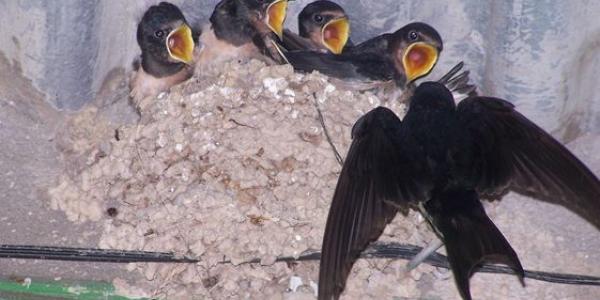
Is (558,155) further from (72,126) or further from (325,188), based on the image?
(72,126)

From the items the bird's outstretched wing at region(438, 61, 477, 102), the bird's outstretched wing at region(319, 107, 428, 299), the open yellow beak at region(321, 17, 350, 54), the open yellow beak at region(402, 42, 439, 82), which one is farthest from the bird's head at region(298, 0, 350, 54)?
the bird's outstretched wing at region(319, 107, 428, 299)

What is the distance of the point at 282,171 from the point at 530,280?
789mm

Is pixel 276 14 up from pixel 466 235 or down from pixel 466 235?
up

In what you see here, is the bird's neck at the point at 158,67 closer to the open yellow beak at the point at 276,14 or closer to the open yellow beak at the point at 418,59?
the open yellow beak at the point at 276,14

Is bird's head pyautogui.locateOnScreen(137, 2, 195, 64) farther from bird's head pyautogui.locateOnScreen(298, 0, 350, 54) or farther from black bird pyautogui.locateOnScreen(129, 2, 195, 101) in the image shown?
bird's head pyautogui.locateOnScreen(298, 0, 350, 54)

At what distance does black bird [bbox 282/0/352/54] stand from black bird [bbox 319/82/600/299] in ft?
1.38

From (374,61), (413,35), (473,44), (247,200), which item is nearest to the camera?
(473,44)

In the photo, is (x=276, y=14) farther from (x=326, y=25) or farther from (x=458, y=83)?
(x=458, y=83)

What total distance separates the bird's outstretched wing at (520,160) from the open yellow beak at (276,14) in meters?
0.73

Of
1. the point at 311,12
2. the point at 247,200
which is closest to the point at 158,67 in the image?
the point at 311,12

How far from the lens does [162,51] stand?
Answer: 13.6 ft

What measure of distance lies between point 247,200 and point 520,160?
792 millimetres

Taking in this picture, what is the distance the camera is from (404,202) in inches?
135

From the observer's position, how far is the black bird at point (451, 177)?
323cm
